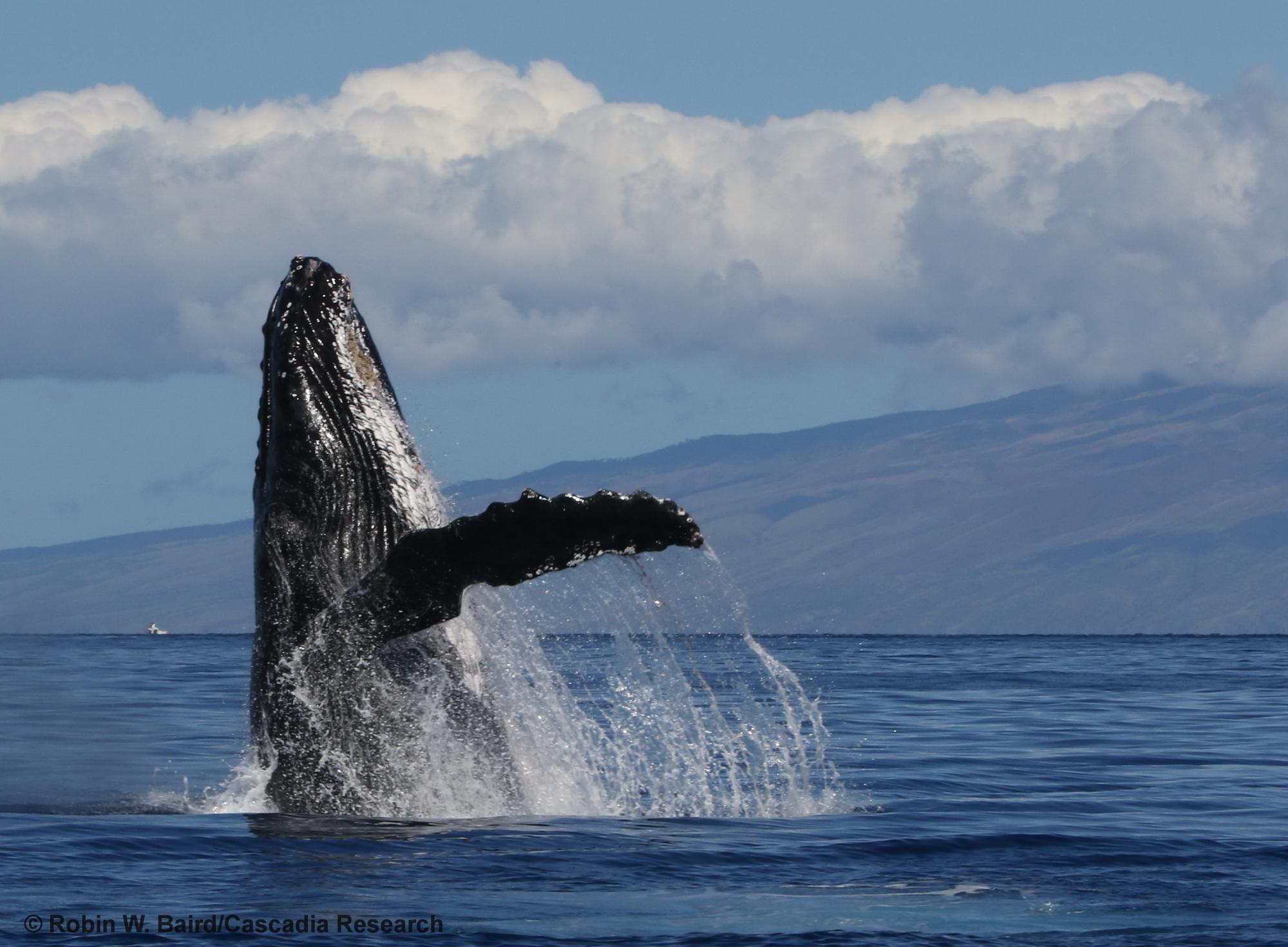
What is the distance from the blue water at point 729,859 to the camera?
8859mm

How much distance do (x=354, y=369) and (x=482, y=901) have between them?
3873mm

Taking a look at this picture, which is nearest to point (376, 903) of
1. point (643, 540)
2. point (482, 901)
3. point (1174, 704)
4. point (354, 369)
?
point (482, 901)

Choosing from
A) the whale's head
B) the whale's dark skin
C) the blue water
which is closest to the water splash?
the whale's dark skin

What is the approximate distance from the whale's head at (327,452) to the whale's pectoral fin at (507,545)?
897 millimetres

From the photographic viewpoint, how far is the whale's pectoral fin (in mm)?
9422

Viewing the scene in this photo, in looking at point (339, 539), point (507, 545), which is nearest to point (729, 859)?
point (507, 545)

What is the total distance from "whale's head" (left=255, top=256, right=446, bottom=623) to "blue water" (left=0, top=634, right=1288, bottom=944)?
154 centimetres

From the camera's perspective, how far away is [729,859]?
10.7m

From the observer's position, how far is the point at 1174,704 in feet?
99.8

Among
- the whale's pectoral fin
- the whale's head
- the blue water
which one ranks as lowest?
the blue water

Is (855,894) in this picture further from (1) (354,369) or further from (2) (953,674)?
(2) (953,674)

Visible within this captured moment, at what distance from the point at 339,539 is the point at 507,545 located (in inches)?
75.9

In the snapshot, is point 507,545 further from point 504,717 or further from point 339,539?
point 504,717

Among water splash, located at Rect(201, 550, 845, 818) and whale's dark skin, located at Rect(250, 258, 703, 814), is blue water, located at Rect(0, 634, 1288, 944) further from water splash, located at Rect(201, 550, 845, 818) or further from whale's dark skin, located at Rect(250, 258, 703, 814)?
whale's dark skin, located at Rect(250, 258, 703, 814)
